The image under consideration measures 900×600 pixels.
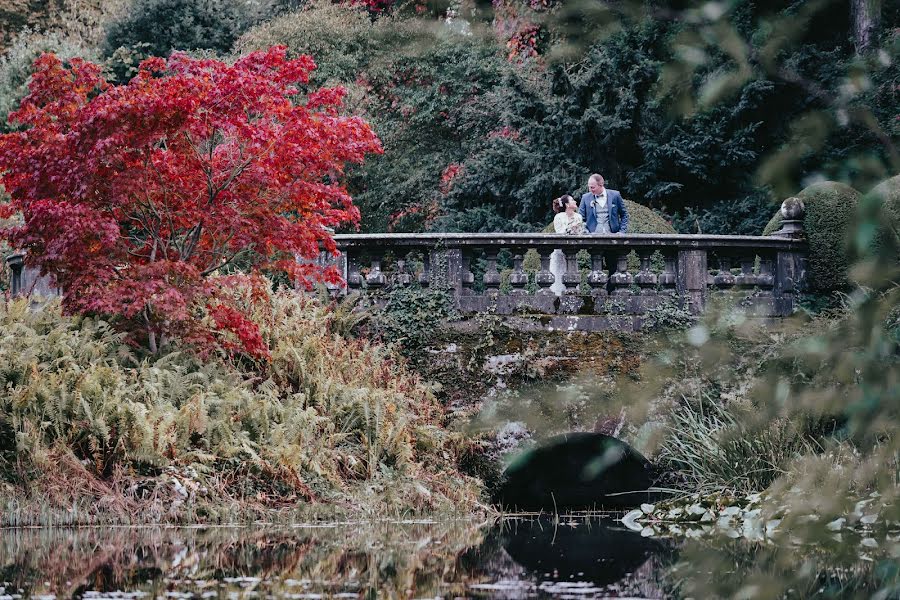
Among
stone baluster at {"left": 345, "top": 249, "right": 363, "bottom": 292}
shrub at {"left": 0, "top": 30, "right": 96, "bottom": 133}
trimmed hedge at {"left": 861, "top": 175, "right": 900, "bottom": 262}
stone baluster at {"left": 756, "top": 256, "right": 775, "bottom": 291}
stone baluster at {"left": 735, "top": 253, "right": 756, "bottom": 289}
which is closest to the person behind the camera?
trimmed hedge at {"left": 861, "top": 175, "right": 900, "bottom": 262}

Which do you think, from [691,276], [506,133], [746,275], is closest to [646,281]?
[691,276]

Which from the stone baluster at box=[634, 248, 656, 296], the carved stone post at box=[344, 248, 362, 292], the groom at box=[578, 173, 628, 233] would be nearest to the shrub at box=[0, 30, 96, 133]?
the carved stone post at box=[344, 248, 362, 292]

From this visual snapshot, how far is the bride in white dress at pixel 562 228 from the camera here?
43.9ft

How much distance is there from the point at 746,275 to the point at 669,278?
3.38 feet

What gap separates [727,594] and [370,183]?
2208cm

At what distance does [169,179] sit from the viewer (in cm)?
1182

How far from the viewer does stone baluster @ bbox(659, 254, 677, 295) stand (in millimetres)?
13367

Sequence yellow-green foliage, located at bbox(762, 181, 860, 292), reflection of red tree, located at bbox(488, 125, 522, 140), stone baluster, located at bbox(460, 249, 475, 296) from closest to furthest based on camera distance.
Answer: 1. stone baluster, located at bbox(460, 249, 475, 296)
2. yellow-green foliage, located at bbox(762, 181, 860, 292)
3. reflection of red tree, located at bbox(488, 125, 522, 140)

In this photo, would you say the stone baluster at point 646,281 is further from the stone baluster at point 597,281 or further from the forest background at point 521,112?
the forest background at point 521,112

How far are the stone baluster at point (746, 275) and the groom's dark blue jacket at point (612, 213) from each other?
4.99 feet

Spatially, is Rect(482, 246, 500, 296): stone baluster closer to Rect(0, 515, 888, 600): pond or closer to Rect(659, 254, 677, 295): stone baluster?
Rect(659, 254, 677, 295): stone baluster

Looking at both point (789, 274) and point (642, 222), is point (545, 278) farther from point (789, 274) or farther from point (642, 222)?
point (642, 222)

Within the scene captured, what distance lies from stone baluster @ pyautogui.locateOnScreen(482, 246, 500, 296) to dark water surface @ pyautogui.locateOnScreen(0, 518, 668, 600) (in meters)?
3.33

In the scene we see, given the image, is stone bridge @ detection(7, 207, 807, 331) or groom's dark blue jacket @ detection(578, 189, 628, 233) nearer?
stone bridge @ detection(7, 207, 807, 331)
